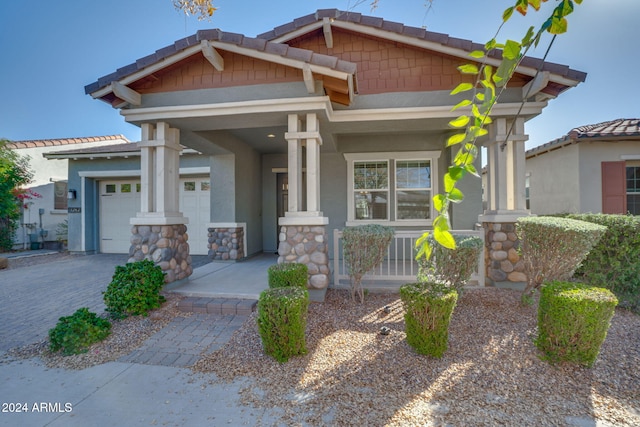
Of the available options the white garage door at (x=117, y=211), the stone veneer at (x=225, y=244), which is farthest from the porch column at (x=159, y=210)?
the white garage door at (x=117, y=211)

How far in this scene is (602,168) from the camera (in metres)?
7.41

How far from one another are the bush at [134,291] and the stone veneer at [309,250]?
5.74ft

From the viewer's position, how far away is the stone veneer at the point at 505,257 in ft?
15.8

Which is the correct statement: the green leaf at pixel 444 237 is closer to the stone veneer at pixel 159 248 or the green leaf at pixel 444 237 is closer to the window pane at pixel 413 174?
the stone veneer at pixel 159 248

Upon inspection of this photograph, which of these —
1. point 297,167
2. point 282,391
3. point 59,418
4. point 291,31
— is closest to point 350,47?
point 291,31

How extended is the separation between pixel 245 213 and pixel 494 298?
583 centimetres

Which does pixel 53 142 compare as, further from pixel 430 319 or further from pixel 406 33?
pixel 430 319

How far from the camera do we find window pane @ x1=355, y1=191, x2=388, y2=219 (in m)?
7.43

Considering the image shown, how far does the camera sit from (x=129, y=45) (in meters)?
5.84

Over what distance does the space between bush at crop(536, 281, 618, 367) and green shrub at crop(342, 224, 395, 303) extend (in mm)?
1906

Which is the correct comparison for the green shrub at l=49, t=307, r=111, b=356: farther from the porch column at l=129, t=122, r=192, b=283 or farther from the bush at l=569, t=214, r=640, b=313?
the bush at l=569, t=214, r=640, b=313

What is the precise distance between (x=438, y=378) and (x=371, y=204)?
5103mm

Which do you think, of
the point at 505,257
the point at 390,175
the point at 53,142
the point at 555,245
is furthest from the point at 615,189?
the point at 53,142

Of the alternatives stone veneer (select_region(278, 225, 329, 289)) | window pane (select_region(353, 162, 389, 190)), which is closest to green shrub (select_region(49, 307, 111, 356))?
stone veneer (select_region(278, 225, 329, 289))
